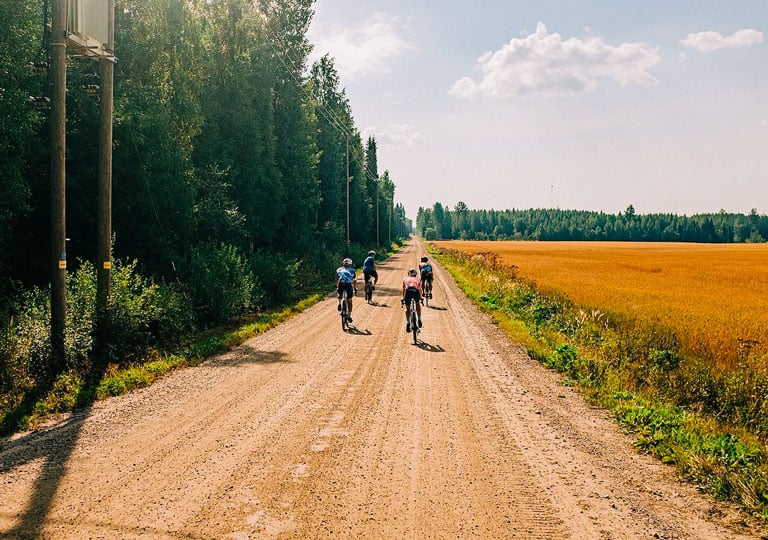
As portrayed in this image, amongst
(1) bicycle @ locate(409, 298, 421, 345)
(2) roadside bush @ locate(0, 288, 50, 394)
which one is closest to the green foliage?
(1) bicycle @ locate(409, 298, 421, 345)

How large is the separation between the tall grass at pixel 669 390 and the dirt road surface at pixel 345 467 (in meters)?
0.33

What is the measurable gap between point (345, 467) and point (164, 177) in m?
13.9

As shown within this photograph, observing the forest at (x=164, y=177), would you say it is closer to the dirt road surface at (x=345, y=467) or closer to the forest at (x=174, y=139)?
the forest at (x=174, y=139)

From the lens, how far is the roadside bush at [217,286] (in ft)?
47.3

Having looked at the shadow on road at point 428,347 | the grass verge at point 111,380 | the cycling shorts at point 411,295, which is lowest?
the shadow on road at point 428,347

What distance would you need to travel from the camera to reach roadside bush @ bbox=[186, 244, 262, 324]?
567 inches

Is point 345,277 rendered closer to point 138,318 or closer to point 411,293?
point 411,293

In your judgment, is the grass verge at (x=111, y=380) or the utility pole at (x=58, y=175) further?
the utility pole at (x=58, y=175)

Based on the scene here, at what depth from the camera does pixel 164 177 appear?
16.1 metres

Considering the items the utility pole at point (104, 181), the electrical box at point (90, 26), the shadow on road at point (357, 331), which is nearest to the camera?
the electrical box at point (90, 26)

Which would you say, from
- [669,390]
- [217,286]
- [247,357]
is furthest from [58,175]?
[669,390]

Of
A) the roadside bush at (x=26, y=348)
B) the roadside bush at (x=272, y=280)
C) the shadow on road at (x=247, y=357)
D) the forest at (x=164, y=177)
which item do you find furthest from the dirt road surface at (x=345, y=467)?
the roadside bush at (x=272, y=280)

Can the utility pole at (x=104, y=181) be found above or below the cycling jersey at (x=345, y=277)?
above

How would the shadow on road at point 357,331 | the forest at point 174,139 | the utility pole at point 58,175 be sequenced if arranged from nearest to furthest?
1. the utility pole at point 58,175
2. the forest at point 174,139
3. the shadow on road at point 357,331
